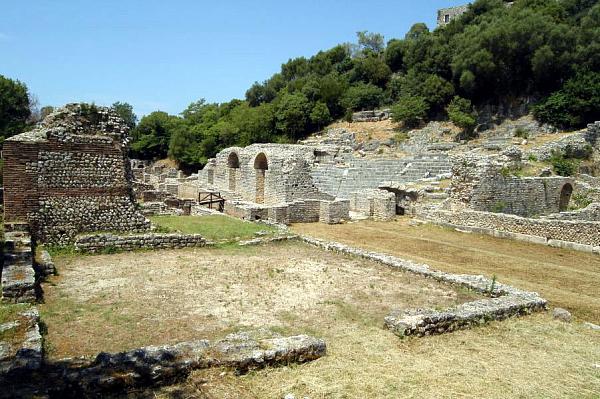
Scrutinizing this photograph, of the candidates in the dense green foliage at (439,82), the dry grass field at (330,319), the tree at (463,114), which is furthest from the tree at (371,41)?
the dry grass field at (330,319)

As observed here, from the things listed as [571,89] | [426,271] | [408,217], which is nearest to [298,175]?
[408,217]

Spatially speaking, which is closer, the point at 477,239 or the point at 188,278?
the point at 188,278

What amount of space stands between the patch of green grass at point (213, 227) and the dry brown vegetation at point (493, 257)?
2.69 m

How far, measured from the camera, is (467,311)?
7.83 m

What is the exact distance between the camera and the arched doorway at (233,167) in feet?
103

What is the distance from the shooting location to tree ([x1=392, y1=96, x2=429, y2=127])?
4612 centimetres

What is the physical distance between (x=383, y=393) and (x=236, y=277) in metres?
5.48

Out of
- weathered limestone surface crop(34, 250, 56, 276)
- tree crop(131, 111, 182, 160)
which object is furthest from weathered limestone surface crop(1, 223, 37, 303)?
tree crop(131, 111, 182, 160)

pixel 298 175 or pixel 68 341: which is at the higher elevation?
pixel 298 175

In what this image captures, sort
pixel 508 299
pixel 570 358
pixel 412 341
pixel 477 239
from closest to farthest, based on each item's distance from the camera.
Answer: pixel 570 358 < pixel 412 341 < pixel 508 299 < pixel 477 239

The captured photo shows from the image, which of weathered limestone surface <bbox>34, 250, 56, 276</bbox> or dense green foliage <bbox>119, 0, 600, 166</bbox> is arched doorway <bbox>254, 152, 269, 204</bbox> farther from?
dense green foliage <bbox>119, 0, 600, 166</bbox>

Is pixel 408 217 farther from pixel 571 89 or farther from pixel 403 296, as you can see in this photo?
pixel 571 89

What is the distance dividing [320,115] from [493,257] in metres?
42.5

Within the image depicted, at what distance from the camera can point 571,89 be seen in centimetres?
3616
